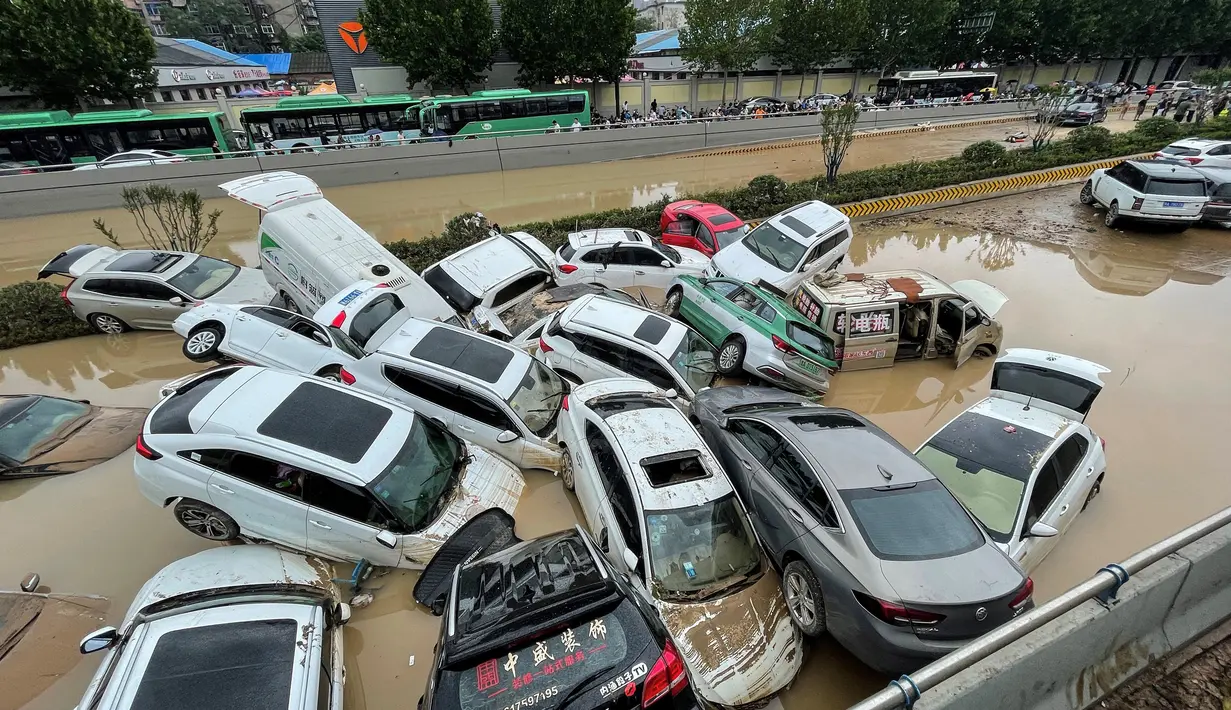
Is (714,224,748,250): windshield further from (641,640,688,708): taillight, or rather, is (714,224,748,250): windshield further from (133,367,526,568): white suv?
(641,640,688,708): taillight

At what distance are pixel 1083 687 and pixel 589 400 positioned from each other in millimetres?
4305

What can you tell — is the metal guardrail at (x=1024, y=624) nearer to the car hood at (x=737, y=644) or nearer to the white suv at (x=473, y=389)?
the car hood at (x=737, y=644)

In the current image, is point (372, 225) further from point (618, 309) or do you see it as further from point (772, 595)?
point (772, 595)

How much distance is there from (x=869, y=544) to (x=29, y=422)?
9.17 metres

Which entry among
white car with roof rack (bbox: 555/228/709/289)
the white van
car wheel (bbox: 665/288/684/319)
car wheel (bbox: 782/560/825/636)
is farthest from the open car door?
the white van

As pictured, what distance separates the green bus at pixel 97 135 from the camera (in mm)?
18156

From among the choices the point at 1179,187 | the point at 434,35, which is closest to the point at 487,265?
the point at 1179,187

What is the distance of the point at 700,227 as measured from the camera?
39.3 ft

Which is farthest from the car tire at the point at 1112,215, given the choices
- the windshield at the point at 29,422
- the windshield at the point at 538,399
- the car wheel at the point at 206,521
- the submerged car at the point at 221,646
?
the windshield at the point at 29,422

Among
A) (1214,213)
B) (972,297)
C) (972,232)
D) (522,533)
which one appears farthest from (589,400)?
(1214,213)

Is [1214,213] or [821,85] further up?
[821,85]

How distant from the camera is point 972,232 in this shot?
563 inches

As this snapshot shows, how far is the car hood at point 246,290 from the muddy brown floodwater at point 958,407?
1.18 meters

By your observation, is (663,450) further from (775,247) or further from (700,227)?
(700,227)
